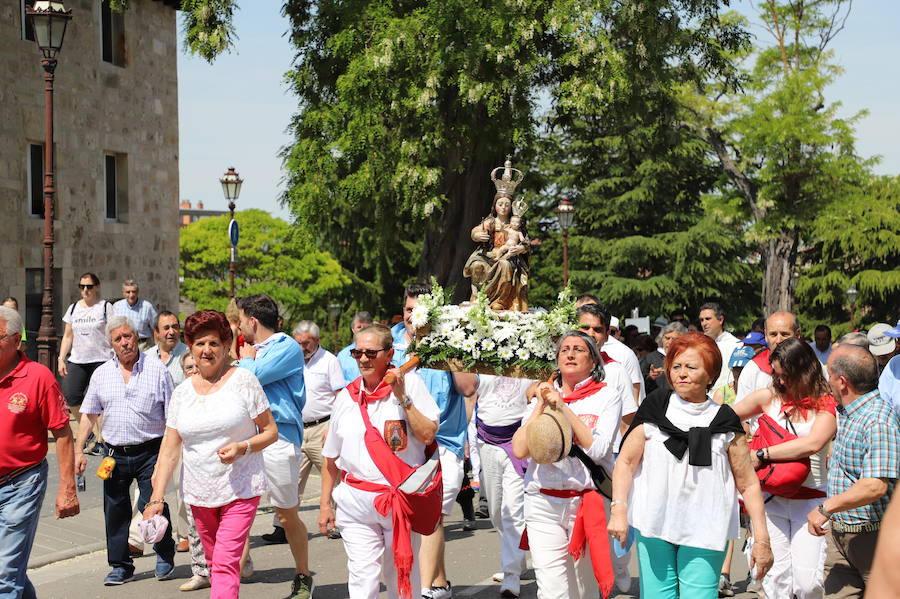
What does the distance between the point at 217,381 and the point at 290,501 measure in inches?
66.4

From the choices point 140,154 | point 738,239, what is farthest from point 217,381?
point 738,239

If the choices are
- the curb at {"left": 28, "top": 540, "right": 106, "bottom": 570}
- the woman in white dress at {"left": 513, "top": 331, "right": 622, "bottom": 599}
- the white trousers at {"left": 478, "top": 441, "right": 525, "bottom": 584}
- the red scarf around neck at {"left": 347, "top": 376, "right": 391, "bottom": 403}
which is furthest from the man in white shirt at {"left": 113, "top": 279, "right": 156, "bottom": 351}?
the woman in white dress at {"left": 513, "top": 331, "right": 622, "bottom": 599}

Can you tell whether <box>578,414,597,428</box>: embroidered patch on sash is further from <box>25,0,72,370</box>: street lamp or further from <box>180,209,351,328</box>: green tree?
<box>180,209,351,328</box>: green tree

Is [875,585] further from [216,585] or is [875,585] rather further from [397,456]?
[216,585]

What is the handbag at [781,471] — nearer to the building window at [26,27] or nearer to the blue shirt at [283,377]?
the blue shirt at [283,377]

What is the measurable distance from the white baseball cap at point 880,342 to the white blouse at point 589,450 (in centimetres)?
428

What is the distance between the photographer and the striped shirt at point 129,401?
8.71 m

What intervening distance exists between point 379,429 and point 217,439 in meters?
0.97

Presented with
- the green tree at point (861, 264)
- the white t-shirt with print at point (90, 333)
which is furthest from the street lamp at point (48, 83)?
the green tree at point (861, 264)

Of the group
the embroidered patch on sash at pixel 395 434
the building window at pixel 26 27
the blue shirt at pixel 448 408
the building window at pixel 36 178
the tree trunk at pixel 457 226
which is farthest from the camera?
the building window at pixel 36 178

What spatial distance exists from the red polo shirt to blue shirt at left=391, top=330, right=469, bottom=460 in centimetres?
312

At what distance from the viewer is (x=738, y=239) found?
2104 inches

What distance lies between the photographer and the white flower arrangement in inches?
297

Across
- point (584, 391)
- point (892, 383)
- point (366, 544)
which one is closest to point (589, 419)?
point (584, 391)
